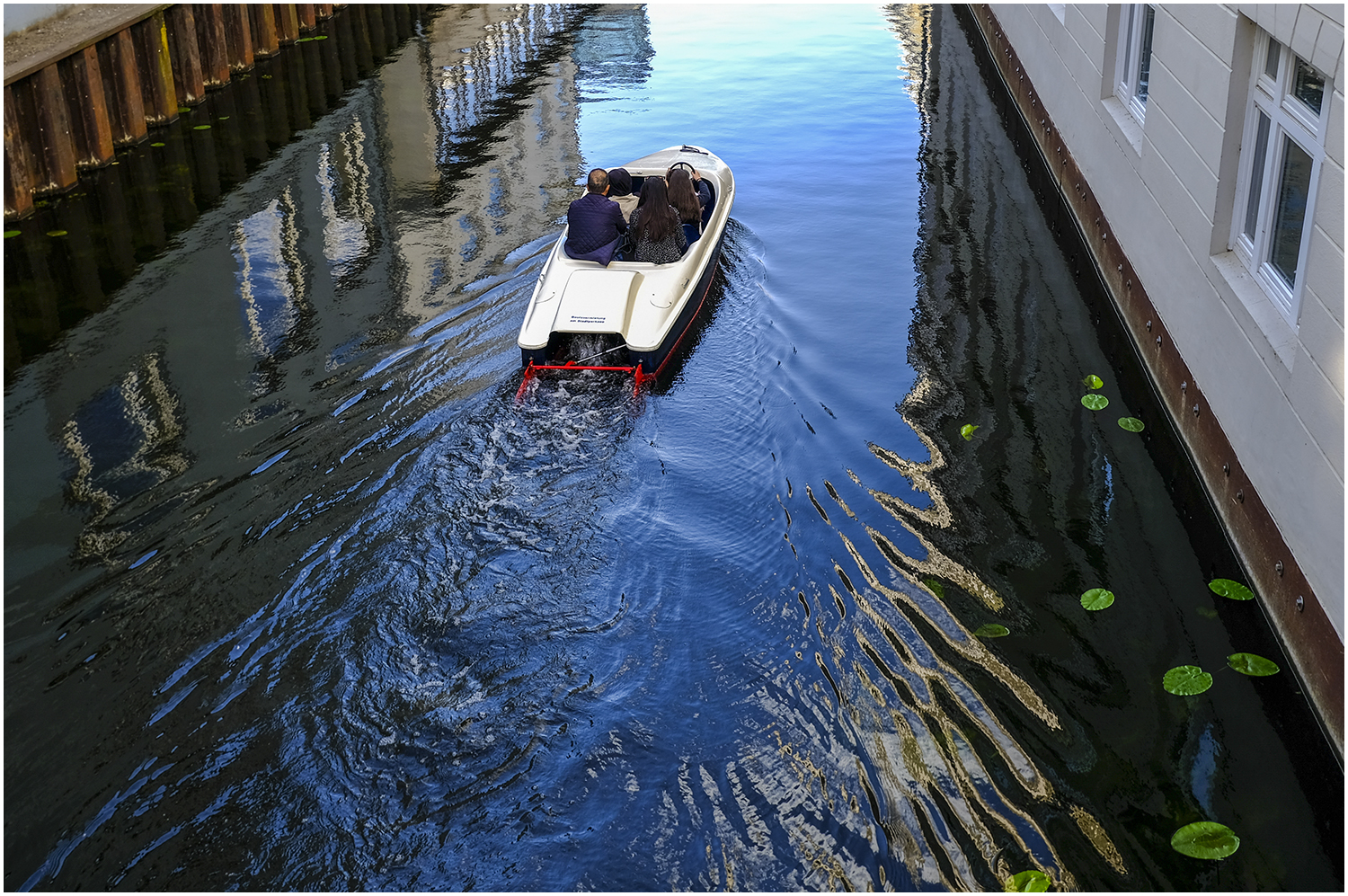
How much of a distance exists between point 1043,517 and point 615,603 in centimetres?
301

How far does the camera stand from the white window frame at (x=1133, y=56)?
1045 cm

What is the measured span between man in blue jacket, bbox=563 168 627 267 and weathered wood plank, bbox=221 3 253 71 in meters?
11.7

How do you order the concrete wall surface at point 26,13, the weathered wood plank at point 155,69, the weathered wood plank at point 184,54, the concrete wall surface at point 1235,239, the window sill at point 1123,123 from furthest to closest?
1. the weathered wood plank at point 184,54
2. the weathered wood plank at point 155,69
3. the concrete wall surface at point 26,13
4. the window sill at point 1123,123
5. the concrete wall surface at point 1235,239

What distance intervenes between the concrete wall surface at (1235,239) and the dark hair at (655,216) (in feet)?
13.6

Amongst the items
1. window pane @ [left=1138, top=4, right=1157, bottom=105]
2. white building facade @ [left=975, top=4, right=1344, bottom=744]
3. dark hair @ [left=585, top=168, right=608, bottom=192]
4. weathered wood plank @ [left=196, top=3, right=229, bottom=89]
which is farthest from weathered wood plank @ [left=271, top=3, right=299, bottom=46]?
window pane @ [left=1138, top=4, right=1157, bottom=105]

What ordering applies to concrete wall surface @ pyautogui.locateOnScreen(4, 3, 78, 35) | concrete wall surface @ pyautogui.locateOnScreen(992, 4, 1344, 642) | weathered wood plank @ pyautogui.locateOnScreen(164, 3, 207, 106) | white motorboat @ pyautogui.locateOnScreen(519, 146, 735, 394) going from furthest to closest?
weathered wood plank @ pyautogui.locateOnScreen(164, 3, 207, 106), concrete wall surface @ pyautogui.locateOnScreen(4, 3, 78, 35), white motorboat @ pyautogui.locateOnScreen(519, 146, 735, 394), concrete wall surface @ pyautogui.locateOnScreen(992, 4, 1344, 642)

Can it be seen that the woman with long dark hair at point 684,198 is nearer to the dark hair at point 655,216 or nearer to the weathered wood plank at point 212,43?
the dark hair at point 655,216

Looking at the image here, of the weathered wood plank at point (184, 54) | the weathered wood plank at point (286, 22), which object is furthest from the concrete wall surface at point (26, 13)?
the weathered wood plank at point (286, 22)

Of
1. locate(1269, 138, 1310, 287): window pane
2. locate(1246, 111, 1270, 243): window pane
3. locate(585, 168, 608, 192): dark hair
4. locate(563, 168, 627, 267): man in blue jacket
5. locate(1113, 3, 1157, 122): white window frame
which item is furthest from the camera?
locate(585, 168, 608, 192): dark hair

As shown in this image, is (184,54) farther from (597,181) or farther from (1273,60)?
(1273,60)

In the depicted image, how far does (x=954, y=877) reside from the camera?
492 centimetres

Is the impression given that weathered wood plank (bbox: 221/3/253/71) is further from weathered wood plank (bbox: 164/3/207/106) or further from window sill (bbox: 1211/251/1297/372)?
window sill (bbox: 1211/251/1297/372)

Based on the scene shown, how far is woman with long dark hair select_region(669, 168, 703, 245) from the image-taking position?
11.2m

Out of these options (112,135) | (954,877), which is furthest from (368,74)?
(954,877)
